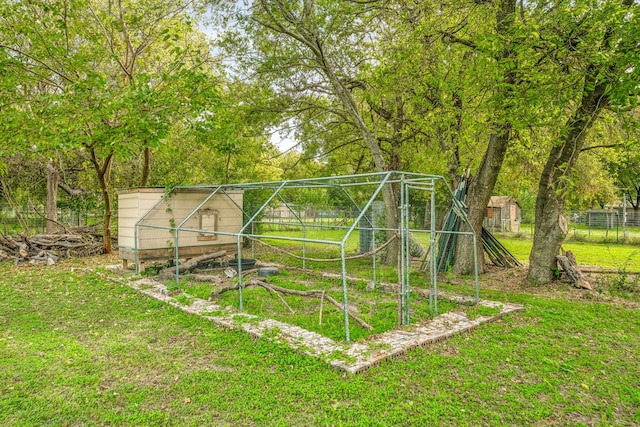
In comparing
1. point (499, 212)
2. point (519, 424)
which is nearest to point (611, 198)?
point (499, 212)

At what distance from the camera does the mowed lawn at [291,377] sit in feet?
9.79

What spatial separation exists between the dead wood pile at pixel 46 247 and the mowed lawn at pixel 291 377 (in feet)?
20.0

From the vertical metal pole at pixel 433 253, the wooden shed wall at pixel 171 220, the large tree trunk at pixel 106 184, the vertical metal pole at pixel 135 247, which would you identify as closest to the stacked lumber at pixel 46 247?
the large tree trunk at pixel 106 184

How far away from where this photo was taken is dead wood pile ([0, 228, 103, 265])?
417 inches

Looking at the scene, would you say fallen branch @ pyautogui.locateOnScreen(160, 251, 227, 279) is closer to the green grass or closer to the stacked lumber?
the green grass

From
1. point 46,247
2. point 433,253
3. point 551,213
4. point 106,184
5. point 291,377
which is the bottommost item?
point 291,377

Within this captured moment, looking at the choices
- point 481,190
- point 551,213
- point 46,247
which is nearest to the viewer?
point 551,213

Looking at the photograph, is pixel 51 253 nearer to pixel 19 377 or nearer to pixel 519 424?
pixel 19 377

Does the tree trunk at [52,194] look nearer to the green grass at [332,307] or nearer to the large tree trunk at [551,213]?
the green grass at [332,307]

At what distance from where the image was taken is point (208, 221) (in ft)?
30.0

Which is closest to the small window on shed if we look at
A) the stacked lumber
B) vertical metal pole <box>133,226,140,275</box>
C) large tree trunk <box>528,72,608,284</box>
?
vertical metal pole <box>133,226,140,275</box>

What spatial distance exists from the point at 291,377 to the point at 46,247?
11.4 meters

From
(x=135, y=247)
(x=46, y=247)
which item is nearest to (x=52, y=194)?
(x=46, y=247)

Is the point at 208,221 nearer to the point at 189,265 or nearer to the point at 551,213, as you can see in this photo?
the point at 189,265
